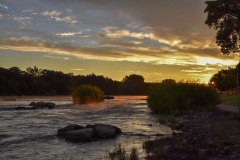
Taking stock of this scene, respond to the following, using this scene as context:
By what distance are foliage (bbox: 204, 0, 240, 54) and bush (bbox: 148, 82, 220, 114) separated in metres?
10.6

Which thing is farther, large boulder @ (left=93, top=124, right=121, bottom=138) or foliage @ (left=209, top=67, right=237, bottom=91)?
foliage @ (left=209, top=67, right=237, bottom=91)

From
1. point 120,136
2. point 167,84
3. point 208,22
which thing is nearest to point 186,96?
point 167,84

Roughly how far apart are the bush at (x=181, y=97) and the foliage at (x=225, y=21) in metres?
10.6

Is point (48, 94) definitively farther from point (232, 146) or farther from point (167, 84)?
point (232, 146)

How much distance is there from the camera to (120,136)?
85.1ft

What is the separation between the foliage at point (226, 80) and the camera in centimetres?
9840

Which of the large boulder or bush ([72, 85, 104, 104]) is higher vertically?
bush ([72, 85, 104, 104])

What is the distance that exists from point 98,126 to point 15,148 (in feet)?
21.8

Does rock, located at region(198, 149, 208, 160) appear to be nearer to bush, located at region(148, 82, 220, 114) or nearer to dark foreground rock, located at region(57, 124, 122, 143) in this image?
dark foreground rock, located at region(57, 124, 122, 143)

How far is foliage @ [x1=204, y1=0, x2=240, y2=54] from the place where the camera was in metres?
38.0

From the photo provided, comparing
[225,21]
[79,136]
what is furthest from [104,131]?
[225,21]

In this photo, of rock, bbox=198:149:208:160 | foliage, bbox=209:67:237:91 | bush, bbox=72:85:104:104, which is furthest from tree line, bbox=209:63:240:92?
rock, bbox=198:149:208:160

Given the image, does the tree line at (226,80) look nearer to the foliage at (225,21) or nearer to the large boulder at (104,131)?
the foliage at (225,21)

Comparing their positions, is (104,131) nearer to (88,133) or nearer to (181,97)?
(88,133)
